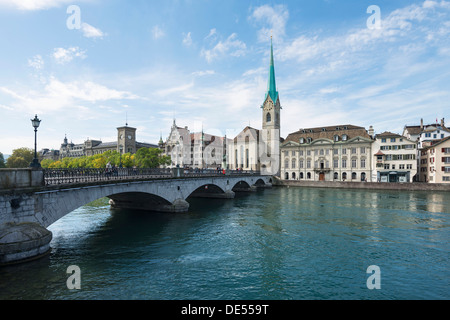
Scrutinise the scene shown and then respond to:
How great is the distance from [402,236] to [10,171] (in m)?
26.1

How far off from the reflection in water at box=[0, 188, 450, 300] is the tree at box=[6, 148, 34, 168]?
80652 millimetres

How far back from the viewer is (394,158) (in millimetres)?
63938

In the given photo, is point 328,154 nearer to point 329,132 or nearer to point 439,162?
point 329,132

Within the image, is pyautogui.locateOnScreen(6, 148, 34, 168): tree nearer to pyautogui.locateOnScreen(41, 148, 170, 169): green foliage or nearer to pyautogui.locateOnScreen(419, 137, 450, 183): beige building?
pyautogui.locateOnScreen(41, 148, 170, 169): green foliage

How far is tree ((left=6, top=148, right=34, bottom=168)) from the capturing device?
3346 inches

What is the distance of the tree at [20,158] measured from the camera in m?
85.0

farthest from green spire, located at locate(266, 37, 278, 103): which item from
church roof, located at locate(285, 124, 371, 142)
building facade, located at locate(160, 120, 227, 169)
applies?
building facade, located at locate(160, 120, 227, 169)

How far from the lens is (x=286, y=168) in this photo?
82.6 meters

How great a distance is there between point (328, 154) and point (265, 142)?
23.5m

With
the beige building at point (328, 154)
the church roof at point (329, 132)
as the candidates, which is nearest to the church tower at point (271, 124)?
the beige building at point (328, 154)

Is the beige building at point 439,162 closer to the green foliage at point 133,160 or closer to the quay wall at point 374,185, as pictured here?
the quay wall at point 374,185
